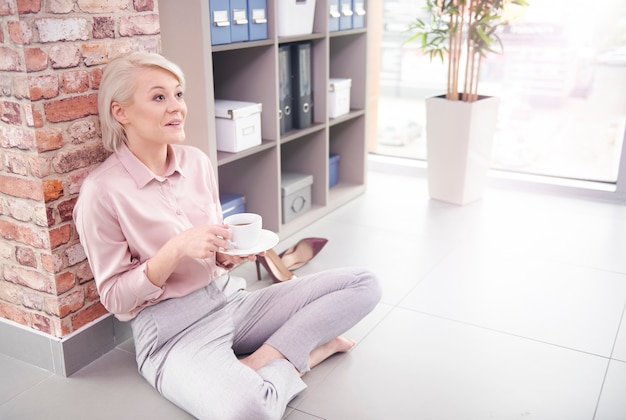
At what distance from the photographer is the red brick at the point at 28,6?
4.99 feet

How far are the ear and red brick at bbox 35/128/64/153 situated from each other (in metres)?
0.16

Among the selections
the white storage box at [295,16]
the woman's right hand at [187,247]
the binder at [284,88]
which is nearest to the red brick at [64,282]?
the woman's right hand at [187,247]

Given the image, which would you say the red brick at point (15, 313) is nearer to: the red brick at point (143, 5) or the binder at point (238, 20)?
the red brick at point (143, 5)

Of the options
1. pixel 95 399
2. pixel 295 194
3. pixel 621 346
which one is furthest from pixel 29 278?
pixel 621 346

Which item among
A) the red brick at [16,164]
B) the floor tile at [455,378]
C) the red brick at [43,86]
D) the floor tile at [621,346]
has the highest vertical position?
the red brick at [43,86]

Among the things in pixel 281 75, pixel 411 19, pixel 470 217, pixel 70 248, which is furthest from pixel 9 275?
pixel 411 19

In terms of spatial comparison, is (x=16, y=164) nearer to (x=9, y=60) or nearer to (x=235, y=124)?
(x=9, y=60)

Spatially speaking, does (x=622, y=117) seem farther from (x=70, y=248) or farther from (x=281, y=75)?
(x=70, y=248)

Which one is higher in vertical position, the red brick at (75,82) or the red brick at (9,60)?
the red brick at (9,60)

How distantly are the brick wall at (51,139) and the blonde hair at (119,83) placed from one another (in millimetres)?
91

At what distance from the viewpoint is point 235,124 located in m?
2.46

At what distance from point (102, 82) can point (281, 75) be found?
47.0 inches

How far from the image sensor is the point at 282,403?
160cm

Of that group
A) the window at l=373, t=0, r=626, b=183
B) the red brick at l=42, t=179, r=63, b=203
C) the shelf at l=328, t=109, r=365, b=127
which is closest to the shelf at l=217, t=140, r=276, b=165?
the shelf at l=328, t=109, r=365, b=127
